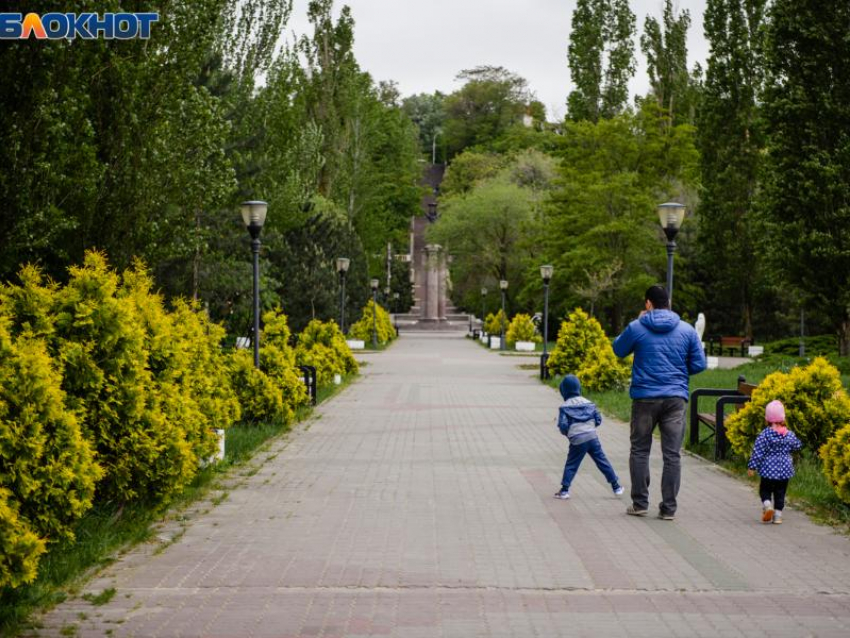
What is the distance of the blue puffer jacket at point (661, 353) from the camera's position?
27.1 ft

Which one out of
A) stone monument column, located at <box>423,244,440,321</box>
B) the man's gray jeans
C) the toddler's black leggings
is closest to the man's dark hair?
the man's gray jeans

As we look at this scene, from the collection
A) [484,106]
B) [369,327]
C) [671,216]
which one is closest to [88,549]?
[671,216]

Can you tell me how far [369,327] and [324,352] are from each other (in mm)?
28584

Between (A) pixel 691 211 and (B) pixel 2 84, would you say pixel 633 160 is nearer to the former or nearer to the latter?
(A) pixel 691 211

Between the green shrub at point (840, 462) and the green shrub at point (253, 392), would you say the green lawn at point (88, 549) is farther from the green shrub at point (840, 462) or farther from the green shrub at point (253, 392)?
the green shrub at point (840, 462)

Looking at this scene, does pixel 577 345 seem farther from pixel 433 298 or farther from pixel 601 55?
pixel 433 298

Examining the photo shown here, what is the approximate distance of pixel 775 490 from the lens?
8.28 metres

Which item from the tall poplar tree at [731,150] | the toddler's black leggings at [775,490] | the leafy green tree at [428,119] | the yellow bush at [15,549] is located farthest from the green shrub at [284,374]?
the leafy green tree at [428,119]

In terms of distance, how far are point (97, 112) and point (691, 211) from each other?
44.0 meters

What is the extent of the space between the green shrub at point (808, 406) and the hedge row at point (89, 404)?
17.3 ft

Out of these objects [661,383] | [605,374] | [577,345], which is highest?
[661,383]

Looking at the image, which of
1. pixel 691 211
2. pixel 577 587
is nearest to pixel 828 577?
pixel 577 587

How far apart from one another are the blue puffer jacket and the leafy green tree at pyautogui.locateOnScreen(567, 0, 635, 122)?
56895 mm

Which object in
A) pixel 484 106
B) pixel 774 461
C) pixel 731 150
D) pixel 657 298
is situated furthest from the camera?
pixel 484 106
